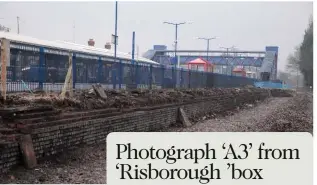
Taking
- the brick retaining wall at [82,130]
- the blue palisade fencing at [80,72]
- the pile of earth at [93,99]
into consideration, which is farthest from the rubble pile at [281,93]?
the brick retaining wall at [82,130]

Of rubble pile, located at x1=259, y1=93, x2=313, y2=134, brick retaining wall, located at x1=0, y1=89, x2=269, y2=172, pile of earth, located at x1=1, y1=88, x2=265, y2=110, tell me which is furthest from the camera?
pile of earth, located at x1=1, y1=88, x2=265, y2=110

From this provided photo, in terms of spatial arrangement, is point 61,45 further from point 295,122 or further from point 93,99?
point 295,122

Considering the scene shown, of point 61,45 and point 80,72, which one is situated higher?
point 61,45

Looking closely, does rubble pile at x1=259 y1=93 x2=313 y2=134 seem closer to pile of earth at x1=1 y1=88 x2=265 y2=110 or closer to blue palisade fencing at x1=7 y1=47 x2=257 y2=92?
pile of earth at x1=1 y1=88 x2=265 y2=110

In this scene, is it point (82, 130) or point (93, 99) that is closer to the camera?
point (82, 130)

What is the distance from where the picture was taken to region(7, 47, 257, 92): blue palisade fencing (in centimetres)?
683

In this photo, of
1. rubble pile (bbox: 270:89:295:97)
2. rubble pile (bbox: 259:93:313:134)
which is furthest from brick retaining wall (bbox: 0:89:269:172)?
rubble pile (bbox: 270:89:295:97)

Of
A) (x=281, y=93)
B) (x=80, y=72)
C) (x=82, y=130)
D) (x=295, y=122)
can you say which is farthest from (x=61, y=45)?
(x=281, y=93)

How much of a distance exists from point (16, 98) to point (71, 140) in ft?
3.14

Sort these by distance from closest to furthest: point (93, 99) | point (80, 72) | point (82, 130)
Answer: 1. point (82, 130)
2. point (93, 99)
3. point (80, 72)

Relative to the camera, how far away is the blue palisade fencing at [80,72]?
683 centimetres

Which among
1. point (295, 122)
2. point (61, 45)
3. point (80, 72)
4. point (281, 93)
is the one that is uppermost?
point (61, 45)

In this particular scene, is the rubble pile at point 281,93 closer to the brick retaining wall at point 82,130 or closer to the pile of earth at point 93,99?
the pile of earth at point 93,99

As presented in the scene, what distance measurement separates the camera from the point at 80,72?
25.7 feet
